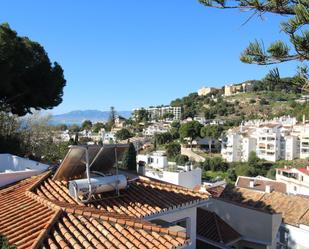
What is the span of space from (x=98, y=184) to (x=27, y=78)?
11.8m

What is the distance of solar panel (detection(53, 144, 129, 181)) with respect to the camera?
720 cm

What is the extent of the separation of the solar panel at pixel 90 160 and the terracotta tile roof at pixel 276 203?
8666 millimetres

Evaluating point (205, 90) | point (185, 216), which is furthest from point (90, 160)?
point (205, 90)

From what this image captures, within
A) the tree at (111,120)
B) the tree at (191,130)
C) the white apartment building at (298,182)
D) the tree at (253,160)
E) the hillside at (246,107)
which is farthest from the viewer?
the tree at (111,120)

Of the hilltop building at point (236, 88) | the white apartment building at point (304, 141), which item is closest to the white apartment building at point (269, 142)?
the white apartment building at point (304, 141)

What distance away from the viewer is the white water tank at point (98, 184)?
22.9 ft

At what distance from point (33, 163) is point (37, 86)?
844cm

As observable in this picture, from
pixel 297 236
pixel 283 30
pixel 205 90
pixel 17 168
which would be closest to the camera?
pixel 283 30

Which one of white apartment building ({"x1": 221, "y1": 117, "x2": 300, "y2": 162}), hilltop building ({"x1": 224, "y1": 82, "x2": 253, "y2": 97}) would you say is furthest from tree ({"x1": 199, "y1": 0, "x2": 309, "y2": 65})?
hilltop building ({"x1": 224, "y1": 82, "x2": 253, "y2": 97})

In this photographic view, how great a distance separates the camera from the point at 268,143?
7838 cm

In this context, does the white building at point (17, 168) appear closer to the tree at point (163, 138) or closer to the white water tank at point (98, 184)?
the white water tank at point (98, 184)

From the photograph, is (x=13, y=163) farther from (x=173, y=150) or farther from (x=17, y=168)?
(x=173, y=150)

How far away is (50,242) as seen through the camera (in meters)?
5.19

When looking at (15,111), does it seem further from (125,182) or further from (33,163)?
(125,182)
